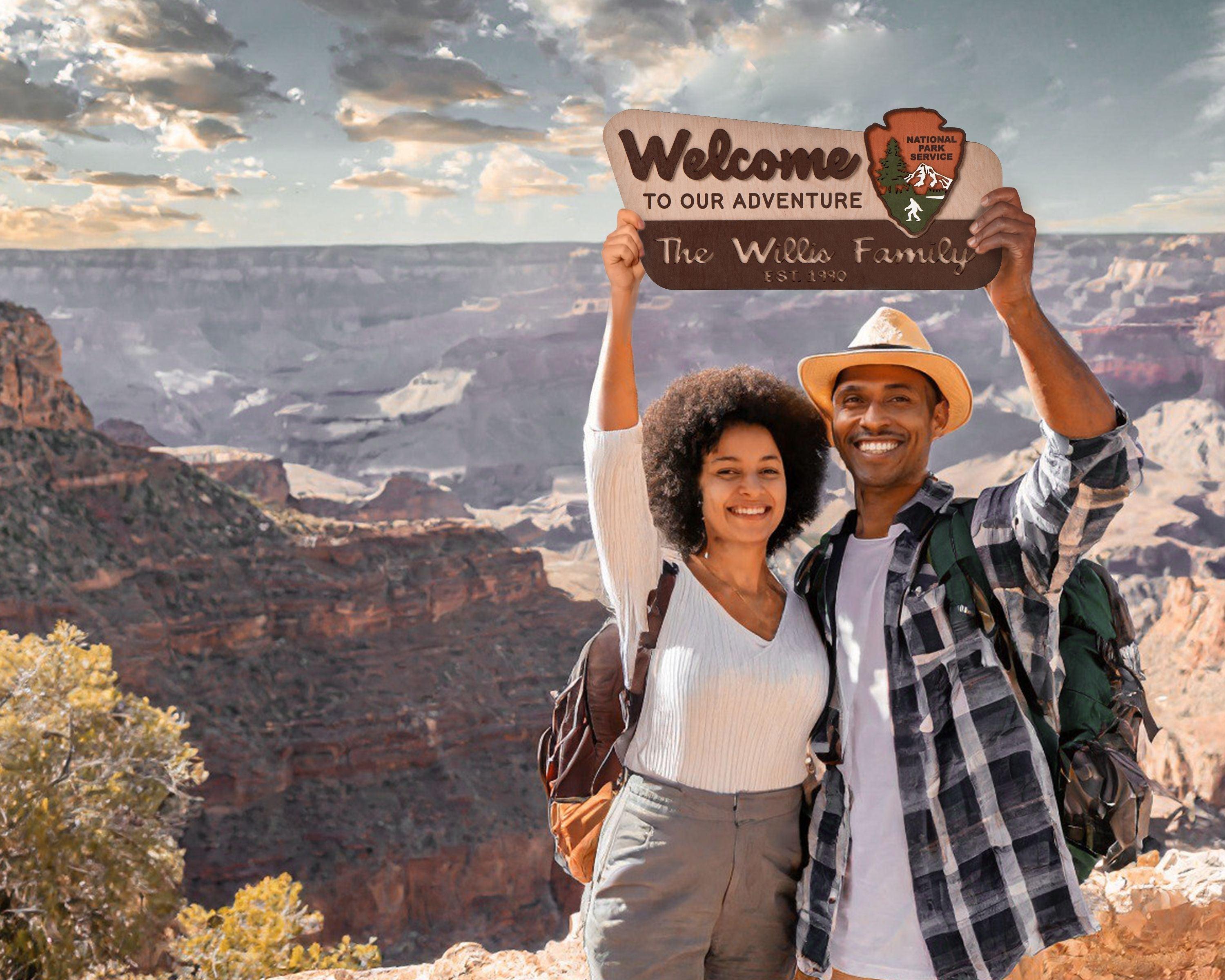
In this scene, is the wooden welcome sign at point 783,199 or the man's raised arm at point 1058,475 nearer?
the man's raised arm at point 1058,475

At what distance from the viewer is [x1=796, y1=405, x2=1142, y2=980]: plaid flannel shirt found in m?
2.13

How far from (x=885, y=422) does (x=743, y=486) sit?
346 mm

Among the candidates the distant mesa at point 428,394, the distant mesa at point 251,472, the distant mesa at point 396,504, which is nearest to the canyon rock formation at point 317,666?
the distant mesa at point 251,472

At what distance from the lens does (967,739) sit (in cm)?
216

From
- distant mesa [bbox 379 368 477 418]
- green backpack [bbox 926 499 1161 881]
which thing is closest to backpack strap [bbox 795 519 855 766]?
green backpack [bbox 926 499 1161 881]

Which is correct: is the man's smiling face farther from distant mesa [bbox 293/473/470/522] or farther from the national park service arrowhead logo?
distant mesa [bbox 293/473/470/522]

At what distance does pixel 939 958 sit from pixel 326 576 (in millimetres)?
32405

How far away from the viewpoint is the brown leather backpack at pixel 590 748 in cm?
238

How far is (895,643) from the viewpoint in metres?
2.23

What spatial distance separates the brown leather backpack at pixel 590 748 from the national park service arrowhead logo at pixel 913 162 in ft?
3.20

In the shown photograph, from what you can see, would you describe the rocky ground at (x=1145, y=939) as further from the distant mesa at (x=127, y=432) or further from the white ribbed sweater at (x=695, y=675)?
the distant mesa at (x=127, y=432)

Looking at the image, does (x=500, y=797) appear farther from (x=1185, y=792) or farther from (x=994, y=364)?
(x=994, y=364)

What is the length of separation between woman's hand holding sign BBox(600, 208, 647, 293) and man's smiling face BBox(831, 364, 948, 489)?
0.55 meters

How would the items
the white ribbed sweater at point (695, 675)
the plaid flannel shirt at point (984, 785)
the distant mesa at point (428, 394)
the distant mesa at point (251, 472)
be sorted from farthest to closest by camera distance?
the distant mesa at point (428, 394) < the distant mesa at point (251, 472) < the white ribbed sweater at point (695, 675) < the plaid flannel shirt at point (984, 785)
